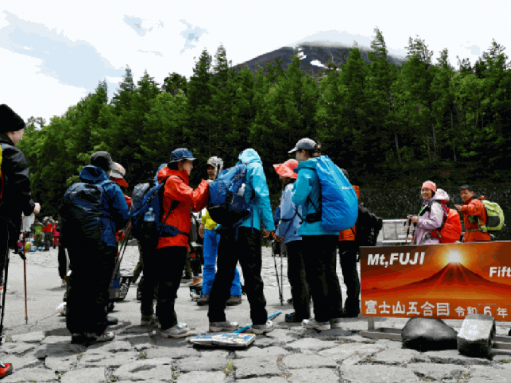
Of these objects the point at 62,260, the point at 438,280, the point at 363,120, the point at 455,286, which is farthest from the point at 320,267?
the point at 363,120

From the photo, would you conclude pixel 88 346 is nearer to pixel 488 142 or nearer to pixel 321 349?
pixel 321 349

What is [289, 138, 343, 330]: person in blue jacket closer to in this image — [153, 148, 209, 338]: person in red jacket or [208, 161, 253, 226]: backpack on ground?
[208, 161, 253, 226]: backpack on ground

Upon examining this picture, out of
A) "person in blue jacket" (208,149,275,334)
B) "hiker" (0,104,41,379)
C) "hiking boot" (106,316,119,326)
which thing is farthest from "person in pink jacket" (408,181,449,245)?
"hiker" (0,104,41,379)

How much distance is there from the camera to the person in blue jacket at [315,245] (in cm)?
492

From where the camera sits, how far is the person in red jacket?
4.80 metres

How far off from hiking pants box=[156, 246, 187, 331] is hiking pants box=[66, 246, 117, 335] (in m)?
0.61

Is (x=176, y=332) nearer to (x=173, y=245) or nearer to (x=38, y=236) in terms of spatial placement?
(x=173, y=245)

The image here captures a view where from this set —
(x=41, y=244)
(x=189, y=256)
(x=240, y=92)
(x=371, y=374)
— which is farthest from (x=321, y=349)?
(x=240, y=92)

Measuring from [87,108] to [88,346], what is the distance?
58.9 meters

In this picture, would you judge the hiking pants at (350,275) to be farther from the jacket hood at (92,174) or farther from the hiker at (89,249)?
the jacket hood at (92,174)

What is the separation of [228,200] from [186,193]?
45cm

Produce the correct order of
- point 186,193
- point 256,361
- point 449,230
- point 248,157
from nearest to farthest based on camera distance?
point 256,361 → point 186,193 → point 248,157 → point 449,230

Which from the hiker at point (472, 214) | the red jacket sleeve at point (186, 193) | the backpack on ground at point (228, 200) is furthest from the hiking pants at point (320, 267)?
the hiker at point (472, 214)

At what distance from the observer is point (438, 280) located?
4.62 meters
